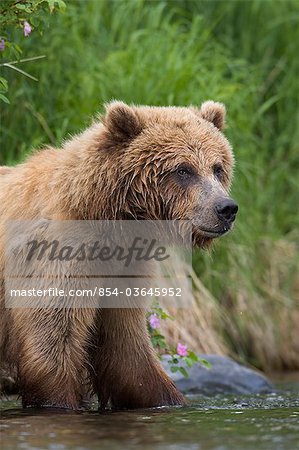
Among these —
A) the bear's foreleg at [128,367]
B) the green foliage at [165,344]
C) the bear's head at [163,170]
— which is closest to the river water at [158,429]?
the bear's foreleg at [128,367]

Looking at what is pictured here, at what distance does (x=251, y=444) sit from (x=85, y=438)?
31.7 inches

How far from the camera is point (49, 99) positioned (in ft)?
32.3

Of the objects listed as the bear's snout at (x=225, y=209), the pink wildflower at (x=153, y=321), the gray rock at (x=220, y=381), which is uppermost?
the bear's snout at (x=225, y=209)

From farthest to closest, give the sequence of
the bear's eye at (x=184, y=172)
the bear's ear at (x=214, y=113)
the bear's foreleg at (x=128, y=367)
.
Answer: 1. the bear's ear at (x=214, y=113)
2. the bear's foreleg at (x=128, y=367)
3. the bear's eye at (x=184, y=172)

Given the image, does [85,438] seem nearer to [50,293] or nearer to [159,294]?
[50,293]

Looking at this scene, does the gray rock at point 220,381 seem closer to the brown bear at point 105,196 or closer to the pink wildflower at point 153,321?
the pink wildflower at point 153,321

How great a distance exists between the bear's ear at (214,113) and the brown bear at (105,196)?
0.15 metres

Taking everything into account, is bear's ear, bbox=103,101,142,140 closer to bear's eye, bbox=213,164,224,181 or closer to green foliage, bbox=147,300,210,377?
bear's eye, bbox=213,164,224,181

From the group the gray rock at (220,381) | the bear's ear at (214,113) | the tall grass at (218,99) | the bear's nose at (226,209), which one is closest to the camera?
the bear's nose at (226,209)

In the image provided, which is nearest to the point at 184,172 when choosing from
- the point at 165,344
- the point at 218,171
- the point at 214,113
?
the point at 218,171

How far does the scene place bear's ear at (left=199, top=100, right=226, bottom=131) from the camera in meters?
6.73

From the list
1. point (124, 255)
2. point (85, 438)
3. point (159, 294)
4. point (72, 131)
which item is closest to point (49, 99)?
point (72, 131)

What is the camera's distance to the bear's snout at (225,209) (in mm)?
6109

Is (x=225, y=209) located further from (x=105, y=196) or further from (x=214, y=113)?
(x=214, y=113)
